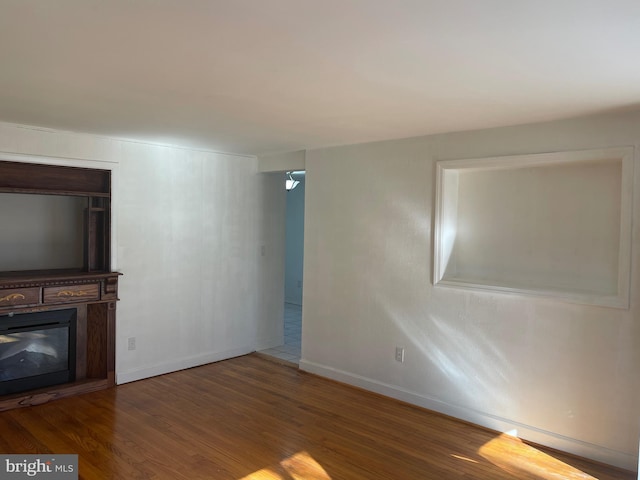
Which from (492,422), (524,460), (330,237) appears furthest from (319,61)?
(492,422)

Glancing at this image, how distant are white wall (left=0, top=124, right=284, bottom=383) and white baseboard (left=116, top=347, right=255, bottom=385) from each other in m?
0.01

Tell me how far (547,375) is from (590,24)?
2.41 m

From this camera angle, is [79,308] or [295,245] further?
[295,245]

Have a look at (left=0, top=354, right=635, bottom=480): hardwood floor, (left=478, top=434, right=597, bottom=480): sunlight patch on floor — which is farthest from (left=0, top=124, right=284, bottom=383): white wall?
(left=478, top=434, right=597, bottom=480): sunlight patch on floor

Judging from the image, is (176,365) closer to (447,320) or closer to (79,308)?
(79,308)

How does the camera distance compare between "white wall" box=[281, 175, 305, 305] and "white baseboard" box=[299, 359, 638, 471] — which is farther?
"white wall" box=[281, 175, 305, 305]

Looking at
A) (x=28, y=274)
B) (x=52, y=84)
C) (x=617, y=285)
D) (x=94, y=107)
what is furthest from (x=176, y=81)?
(x=617, y=285)

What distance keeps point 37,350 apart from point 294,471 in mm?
2498

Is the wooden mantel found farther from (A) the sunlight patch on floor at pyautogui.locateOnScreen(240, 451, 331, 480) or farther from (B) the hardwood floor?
(A) the sunlight patch on floor at pyautogui.locateOnScreen(240, 451, 331, 480)

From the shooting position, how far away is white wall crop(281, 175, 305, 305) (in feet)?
27.9

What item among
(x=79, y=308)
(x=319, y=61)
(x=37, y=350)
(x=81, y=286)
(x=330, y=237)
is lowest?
(x=37, y=350)

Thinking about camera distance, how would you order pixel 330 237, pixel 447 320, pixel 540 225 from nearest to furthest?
pixel 540 225 → pixel 447 320 → pixel 330 237

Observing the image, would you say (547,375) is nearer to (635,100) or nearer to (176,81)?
(635,100)

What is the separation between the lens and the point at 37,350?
13.1ft
